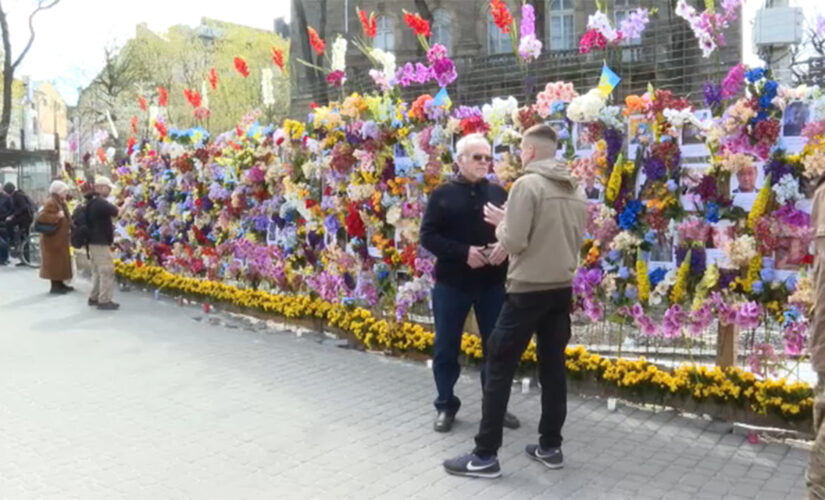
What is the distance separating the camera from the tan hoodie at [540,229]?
4.64 meters

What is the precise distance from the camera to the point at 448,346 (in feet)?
18.7

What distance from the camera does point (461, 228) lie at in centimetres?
551

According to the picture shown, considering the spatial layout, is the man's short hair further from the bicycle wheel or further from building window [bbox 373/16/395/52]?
building window [bbox 373/16/395/52]

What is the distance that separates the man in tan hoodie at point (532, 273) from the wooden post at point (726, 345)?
1740mm

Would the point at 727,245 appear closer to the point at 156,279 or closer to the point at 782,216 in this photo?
the point at 782,216

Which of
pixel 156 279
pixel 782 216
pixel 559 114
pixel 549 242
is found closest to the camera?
pixel 549 242

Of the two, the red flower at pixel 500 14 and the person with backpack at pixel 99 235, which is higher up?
the red flower at pixel 500 14

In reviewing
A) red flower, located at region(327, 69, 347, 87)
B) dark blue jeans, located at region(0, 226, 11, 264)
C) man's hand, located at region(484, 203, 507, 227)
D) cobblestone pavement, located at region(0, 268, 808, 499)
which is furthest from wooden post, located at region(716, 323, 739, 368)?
dark blue jeans, located at region(0, 226, 11, 264)

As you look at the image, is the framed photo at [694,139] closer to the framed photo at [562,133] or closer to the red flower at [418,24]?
the framed photo at [562,133]

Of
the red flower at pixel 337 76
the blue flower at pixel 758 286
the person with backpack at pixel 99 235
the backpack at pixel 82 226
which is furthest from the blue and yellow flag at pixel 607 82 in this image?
the backpack at pixel 82 226

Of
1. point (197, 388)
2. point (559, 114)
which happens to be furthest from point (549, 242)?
point (197, 388)

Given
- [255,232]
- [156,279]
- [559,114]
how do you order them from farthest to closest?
[156,279] < [255,232] < [559,114]

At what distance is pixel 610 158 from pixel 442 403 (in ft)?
7.48

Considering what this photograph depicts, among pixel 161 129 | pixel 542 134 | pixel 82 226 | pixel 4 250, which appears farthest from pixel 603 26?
pixel 4 250
